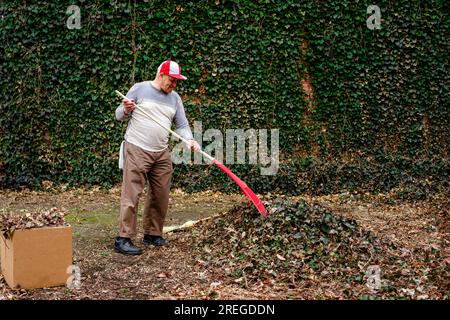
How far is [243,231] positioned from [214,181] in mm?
3373

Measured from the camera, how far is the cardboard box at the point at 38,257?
4.48m

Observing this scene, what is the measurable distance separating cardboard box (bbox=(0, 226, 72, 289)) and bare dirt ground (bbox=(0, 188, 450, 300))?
0.08 meters

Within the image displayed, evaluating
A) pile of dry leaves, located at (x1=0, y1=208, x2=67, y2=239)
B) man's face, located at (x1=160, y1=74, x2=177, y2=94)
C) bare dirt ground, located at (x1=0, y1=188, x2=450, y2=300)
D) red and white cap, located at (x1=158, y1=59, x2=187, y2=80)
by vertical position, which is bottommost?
bare dirt ground, located at (x1=0, y1=188, x2=450, y2=300)

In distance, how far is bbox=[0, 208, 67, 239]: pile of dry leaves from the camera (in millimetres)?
4492

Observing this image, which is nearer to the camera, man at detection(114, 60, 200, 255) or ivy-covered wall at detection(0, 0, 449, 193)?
man at detection(114, 60, 200, 255)

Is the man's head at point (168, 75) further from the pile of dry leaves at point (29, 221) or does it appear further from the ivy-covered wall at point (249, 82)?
the ivy-covered wall at point (249, 82)

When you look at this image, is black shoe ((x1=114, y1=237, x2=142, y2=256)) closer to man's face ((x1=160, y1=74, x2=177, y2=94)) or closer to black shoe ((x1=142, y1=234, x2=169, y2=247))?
black shoe ((x1=142, y1=234, x2=169, y2=247))

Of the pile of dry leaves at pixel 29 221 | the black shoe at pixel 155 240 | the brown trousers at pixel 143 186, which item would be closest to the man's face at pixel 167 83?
the brown trousers at pixel 143 186

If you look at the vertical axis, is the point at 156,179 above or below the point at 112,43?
below

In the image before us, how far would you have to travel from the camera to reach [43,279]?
15.1 feet

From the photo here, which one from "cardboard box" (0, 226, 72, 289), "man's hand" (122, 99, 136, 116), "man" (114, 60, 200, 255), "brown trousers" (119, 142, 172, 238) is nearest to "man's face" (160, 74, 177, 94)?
"man" (114, 60, 200, 255)

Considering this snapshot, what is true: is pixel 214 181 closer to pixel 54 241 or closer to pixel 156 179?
pixel 156 179

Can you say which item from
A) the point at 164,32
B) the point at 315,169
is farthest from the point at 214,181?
the point at 164,32

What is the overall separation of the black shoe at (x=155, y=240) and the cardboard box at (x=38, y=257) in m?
1.37
